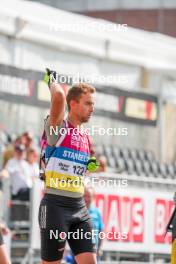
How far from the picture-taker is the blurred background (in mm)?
14453

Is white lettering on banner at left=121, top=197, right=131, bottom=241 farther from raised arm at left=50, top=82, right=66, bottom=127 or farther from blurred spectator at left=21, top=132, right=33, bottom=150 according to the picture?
raised arm at left=50, top=82, right=66, bottom=127

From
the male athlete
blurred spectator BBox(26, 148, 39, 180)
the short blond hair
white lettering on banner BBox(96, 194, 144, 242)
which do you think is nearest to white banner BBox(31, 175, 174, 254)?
white lettering on banner BBox(96, 194, 144, 242)

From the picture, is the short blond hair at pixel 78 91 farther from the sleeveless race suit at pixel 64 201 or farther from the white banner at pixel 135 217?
the white banner at pixel 135 217

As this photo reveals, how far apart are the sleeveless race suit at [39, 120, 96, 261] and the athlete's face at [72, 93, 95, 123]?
15 cm

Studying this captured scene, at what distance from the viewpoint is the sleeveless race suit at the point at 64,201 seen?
8.45 m

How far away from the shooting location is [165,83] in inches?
955

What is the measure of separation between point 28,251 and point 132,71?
10453 mm

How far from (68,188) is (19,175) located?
5346mm

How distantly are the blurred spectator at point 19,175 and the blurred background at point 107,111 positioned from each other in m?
0.03

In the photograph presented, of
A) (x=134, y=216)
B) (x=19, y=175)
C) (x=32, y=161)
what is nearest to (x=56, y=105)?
(x=19, y=175)

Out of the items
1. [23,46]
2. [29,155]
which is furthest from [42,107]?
[29,155]
